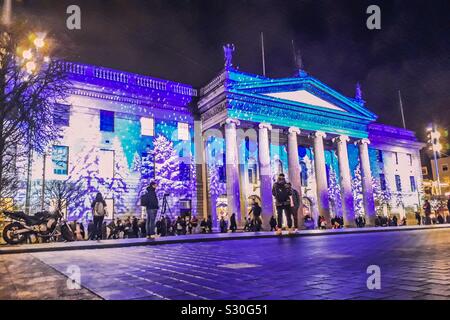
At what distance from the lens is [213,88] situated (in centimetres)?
2931

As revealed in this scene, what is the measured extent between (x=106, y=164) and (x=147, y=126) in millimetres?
4616

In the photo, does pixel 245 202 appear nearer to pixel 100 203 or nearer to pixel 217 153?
pixel 217 153

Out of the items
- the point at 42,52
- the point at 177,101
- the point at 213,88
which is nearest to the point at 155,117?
the point at 177,101

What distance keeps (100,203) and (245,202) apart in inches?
695

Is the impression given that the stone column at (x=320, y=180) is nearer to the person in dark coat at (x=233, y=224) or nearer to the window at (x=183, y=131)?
the person in dark coat at (x=233, y=224)

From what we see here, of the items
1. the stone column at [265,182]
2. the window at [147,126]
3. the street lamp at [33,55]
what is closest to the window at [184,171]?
the window at [147,126]

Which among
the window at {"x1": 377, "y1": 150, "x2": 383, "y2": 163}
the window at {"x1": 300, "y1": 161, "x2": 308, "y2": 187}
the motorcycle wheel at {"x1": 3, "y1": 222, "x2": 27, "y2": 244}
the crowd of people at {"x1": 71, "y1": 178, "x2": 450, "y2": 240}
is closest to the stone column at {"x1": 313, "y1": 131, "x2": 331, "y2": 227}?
the crowd of people at {"x1": 71, "y1": 178, "x2": 450, "y2": 240}

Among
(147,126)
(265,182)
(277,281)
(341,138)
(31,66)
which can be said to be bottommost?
(277,281)

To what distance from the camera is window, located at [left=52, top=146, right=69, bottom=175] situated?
82.0 feet

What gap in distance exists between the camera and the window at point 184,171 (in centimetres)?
2967

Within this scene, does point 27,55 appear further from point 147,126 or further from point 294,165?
point 294,165

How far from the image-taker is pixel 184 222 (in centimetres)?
2442

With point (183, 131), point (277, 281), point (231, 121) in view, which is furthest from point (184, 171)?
point (277, 281)

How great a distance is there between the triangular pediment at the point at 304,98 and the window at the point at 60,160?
1667 centimetres
